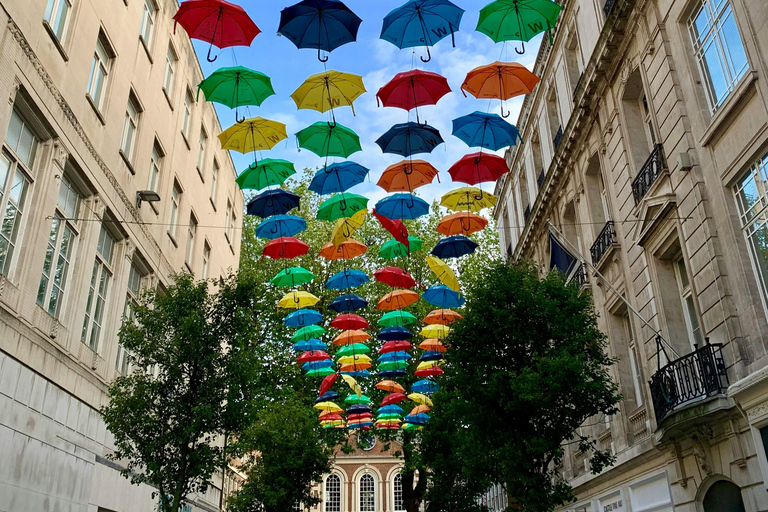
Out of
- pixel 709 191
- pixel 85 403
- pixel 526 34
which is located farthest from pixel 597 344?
pixel 85 403

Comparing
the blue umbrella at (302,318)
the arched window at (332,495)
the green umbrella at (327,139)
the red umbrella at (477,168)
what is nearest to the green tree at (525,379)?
the red umbrella at (477,168)

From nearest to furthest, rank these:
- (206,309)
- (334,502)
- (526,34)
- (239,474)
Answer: (526,34)
(206,309)
(239,474)
(334,502)

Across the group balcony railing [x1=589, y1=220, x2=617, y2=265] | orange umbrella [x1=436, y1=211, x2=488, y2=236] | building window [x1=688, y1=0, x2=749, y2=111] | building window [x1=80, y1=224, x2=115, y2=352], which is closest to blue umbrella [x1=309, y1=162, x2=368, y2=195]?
orange umbrella [x1=436, y1=211, x2=488, y2=236]

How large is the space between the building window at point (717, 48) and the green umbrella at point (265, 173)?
31.5 feet

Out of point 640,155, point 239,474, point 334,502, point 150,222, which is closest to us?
point 640,155

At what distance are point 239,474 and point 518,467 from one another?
3161 centimetres

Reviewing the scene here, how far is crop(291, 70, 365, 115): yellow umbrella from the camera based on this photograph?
14.0 metres

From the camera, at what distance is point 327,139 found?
15.0 metres

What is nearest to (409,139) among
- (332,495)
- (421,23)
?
(421,23)

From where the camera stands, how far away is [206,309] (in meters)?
15.1

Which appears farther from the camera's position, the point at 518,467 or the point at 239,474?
the point at 239,474

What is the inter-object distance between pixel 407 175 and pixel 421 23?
3.93 m

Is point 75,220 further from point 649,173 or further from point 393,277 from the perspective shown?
point 649,173

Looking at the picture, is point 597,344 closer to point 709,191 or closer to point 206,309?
point 709,191
